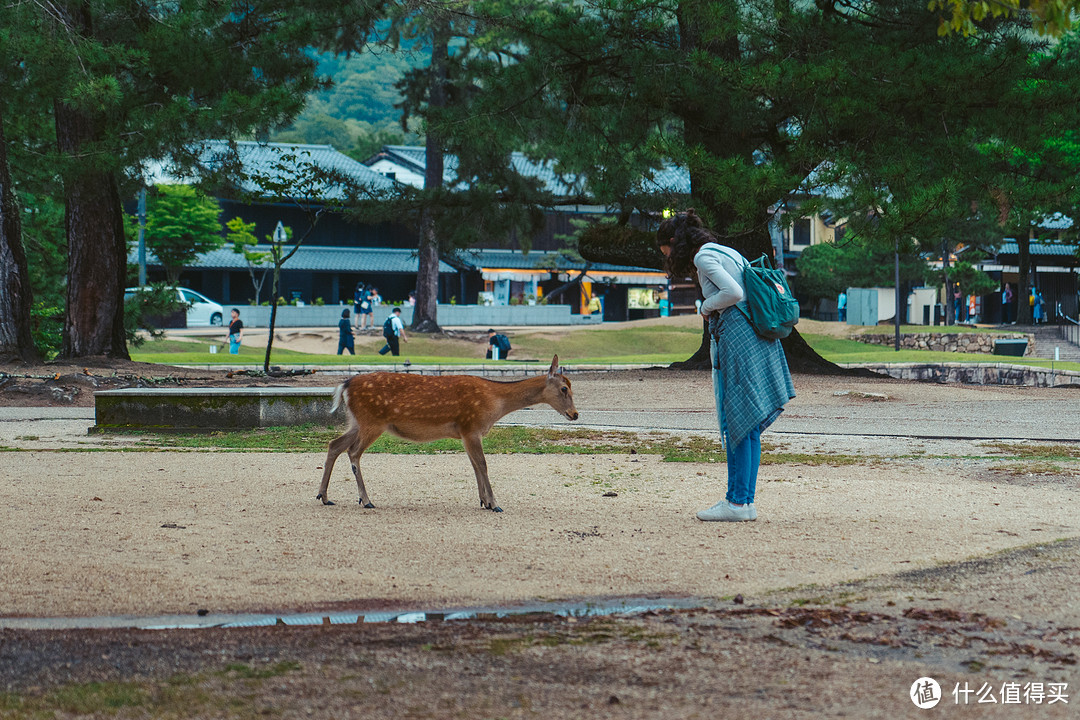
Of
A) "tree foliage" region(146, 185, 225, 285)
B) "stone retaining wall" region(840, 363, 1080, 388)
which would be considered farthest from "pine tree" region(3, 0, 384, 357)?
"tree foliage" region(146, 185, 225, 285)

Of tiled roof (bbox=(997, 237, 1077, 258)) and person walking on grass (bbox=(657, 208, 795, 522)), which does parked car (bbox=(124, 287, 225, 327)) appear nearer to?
tiled roof (bbox=(997, 237, 1077, 258))

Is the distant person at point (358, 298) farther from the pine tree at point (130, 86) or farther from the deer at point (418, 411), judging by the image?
the deer at point (418, 411)

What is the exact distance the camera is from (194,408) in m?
12.0

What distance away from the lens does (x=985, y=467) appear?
8.91 metres

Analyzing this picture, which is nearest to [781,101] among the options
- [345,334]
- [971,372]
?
[971,372]

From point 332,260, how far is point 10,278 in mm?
29053

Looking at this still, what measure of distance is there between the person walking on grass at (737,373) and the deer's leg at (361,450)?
6.89 ft

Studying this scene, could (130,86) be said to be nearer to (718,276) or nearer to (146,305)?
(146,305)

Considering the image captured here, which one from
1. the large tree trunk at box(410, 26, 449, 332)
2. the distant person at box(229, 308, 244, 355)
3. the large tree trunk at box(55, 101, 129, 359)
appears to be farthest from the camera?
the large tree trunk at box(410, 26, 449, 332)

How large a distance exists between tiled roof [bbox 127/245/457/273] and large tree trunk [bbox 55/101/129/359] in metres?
23.9

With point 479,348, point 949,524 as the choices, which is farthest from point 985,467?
point 479,348

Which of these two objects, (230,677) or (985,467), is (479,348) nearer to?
(985,467)

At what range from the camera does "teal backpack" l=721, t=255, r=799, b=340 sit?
20.2ft

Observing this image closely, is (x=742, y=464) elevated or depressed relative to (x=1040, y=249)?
depressed
